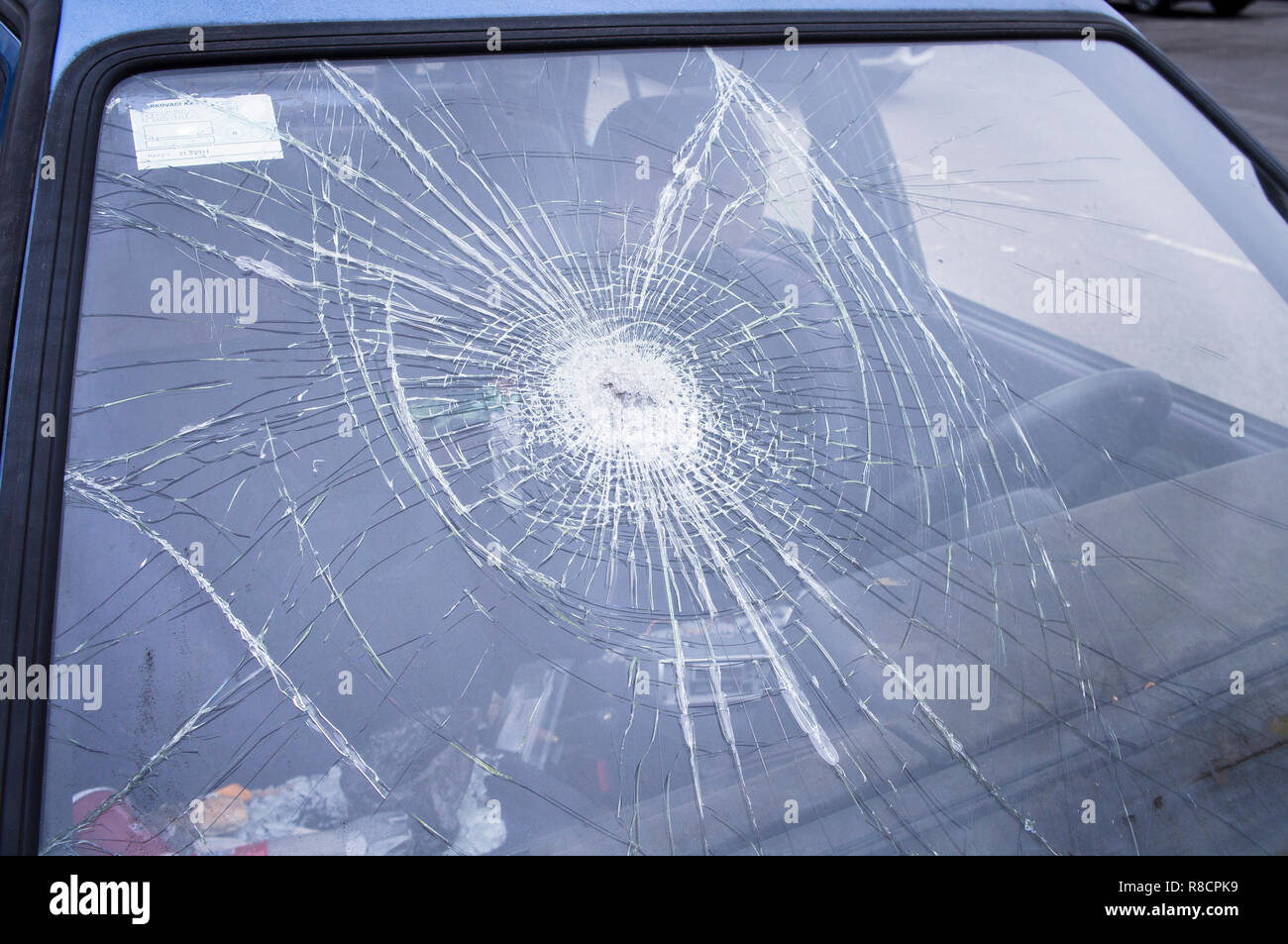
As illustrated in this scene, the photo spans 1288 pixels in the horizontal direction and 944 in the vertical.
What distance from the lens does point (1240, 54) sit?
31.3ft

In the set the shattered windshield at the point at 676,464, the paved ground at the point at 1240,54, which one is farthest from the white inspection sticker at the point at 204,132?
the paved ground at the point at 1240,54

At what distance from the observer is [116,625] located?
3.12 feet

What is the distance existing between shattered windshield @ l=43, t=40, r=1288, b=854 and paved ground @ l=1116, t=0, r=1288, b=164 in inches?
243

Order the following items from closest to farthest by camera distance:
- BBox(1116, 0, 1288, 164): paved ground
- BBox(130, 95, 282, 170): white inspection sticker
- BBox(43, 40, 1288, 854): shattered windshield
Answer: BBox(43, 40, 1288, 854): shattered windshield → BBox(130, 95, 282, 170): white inspection sticker → BBox(1116, 0, 1288, 164): paved ground

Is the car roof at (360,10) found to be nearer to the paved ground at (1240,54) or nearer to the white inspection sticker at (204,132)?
the white inspection sticker at (204,132)

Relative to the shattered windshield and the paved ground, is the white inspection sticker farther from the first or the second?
the paved ground

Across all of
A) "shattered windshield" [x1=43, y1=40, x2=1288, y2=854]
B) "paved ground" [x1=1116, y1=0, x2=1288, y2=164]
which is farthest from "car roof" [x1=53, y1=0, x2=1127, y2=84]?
"paved ground" [x1=1116, y1=0, x2=1288, y2=164]

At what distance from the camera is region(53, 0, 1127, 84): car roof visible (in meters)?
1.15

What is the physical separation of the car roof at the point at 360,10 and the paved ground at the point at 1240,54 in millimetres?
6213

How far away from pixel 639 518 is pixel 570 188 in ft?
1.37

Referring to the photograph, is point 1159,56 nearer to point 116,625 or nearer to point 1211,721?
point 1211,721

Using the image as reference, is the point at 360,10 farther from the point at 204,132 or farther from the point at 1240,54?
the point at 1240,54

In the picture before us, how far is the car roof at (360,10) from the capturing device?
3.77 feet
